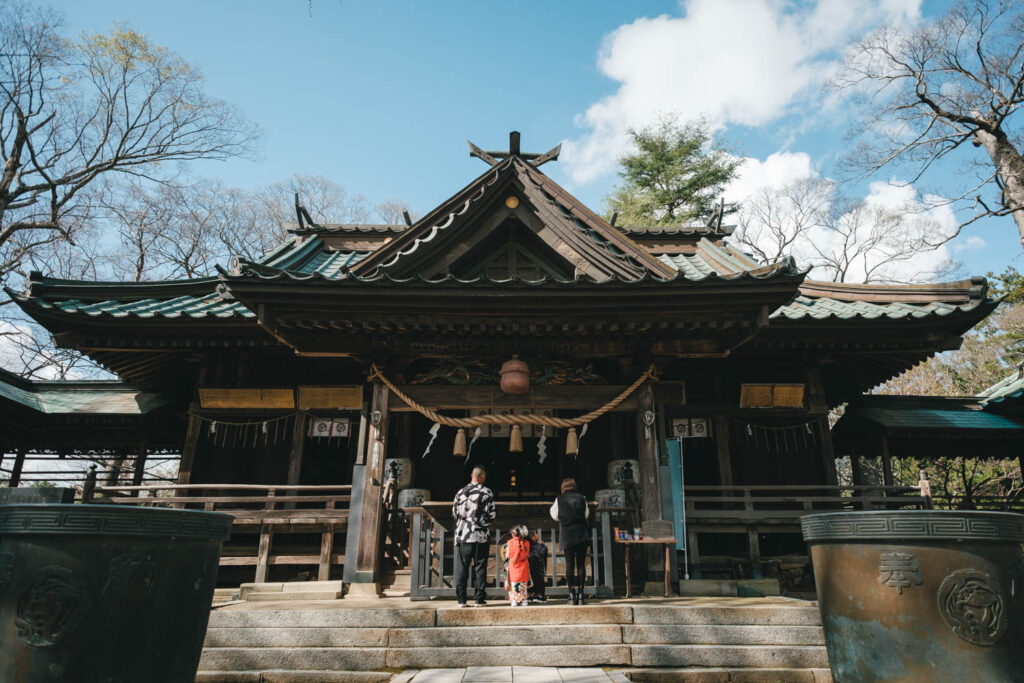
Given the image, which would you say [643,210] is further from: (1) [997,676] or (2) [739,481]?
(1) [997,676]

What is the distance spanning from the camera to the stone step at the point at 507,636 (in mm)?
5855

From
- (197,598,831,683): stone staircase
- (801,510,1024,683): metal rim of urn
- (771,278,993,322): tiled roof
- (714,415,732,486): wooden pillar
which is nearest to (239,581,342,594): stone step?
(197,598,831,683): stone staircase

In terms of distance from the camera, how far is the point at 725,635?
5.94m

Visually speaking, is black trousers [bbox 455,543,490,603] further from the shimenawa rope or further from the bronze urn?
the bronze urn

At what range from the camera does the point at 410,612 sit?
625cm

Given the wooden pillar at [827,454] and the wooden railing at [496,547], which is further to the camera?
the wooden pillar at [827,454]

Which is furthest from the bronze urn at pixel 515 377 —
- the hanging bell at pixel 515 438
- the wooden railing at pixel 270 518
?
the wooden railing at pixel 270 518

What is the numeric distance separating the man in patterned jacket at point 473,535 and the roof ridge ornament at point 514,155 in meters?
6.22

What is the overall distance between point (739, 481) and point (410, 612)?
25.9 ft

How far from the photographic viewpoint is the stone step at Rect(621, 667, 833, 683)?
5.38 m

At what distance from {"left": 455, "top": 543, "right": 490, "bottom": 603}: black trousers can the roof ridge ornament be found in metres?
6.80

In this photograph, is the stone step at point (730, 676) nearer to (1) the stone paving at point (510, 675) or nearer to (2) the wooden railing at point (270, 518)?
(1) the stone paving at point (510, 675)

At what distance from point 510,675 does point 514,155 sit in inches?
336

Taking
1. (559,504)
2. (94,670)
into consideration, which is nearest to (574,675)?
(559,504)
